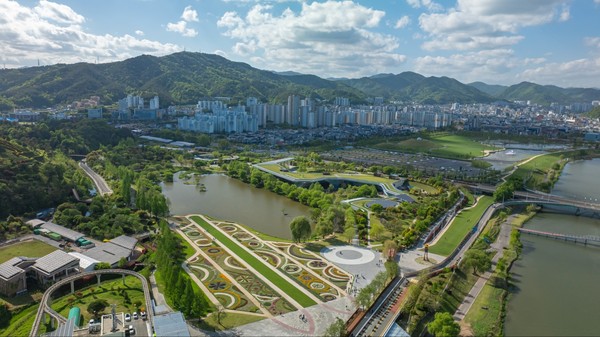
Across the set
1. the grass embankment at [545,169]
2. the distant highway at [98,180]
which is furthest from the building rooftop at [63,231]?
the grass embankment at [545,169]

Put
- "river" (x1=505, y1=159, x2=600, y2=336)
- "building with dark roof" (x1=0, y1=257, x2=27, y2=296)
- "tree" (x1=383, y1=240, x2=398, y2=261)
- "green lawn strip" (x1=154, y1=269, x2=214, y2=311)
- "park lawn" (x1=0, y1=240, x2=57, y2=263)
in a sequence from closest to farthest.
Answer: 1. "green lawn strip" (x1=154, y1=269, x2=214, y2=311)
2. "river" (x1=505, y1=159, x2=600, y2=336)
3. "building with dark roof" (x1=0, y1=257, x2=27, y2=296)
4. "park lawn" (x1=0, y1=240, x2=57, y2=263)
5. "tree" (x1=383, y1=240, x2=398, y2=261)

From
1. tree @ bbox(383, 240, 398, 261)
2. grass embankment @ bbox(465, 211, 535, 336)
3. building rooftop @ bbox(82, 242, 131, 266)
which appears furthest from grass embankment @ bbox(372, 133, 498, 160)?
building rooftop @ bbox(82, 242, 131, 266)

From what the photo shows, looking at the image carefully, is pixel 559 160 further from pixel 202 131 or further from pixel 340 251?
pixel 202 131

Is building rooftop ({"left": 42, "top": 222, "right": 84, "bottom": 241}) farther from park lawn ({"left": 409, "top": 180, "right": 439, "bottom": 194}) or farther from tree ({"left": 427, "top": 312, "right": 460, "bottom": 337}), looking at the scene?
park lawn ({"left": 409, "top": 180, "right": 439, "bottom": 194})

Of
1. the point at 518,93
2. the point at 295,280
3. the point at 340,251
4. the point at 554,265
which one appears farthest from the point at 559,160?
the point at 518,93

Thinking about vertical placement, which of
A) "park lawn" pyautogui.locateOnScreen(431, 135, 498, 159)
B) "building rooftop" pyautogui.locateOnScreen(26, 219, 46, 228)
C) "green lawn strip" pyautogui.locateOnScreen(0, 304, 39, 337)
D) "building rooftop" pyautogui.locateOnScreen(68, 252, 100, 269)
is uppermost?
"park lawn" pyautogui.locateOnScreen(431, 135, 498, 159)

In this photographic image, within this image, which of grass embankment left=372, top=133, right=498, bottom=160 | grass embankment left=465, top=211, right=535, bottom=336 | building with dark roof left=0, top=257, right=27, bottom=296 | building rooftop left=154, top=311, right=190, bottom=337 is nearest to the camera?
building rooftop left=154, top=311, right=190, bottom=337
